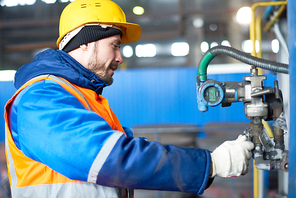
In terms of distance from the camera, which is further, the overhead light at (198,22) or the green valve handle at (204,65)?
the overhead light at (198,22)

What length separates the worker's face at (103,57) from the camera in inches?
62.6

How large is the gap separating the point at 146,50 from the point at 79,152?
1407 centimetres

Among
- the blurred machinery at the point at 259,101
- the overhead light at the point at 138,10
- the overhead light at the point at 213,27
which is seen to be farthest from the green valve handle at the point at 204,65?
the overhead light at the point at 213,27

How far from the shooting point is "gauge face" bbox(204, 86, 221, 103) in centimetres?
143

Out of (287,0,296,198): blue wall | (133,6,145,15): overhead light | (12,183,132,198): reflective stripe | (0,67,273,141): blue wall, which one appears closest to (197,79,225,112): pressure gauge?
(287,0,296,198): blue wall

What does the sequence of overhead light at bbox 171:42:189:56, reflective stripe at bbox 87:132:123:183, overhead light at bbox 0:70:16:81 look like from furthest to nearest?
overhead light at bbox 171:42:189:56 < overhead light at bbox 0:70:16:81 < reflective stripe at bbox 87:132:123:183

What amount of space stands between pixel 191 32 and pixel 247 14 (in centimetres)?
261

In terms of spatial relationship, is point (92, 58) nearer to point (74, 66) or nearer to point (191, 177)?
point (74, 66)

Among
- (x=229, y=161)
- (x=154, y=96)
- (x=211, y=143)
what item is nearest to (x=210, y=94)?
(x=229, y=161)

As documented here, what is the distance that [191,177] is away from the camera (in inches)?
41.4

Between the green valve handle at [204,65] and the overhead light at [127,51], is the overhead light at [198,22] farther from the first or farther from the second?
the green valve handle at [204,65]

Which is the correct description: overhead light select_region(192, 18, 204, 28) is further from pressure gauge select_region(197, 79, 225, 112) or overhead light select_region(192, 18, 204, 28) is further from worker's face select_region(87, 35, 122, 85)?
pressure gauge select_region(197, 79, 225, 112)

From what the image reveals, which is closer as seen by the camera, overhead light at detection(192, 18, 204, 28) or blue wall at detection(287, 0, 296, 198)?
blue wall at detection(287, 0, 296, 198)

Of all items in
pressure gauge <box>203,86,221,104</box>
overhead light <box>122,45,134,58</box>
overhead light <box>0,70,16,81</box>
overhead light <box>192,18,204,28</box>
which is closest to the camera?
pressure gauge <box>203,86,221,104</box>
